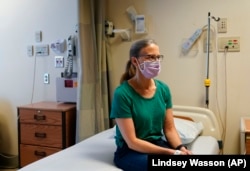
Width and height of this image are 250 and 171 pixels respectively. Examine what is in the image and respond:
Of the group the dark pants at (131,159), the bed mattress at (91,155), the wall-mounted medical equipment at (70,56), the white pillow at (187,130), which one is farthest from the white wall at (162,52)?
the dark pants at (131,159)

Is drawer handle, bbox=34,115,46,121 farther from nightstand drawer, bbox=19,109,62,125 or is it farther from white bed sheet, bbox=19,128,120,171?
white bed sheet, bbox=19,128,120,171

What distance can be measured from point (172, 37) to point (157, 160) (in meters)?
2.07

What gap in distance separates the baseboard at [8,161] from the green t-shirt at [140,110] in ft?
7.09

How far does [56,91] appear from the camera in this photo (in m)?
3.32

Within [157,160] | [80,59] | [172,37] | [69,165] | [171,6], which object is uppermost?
[171,6]

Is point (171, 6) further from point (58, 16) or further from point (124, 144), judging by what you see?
point (124, 144)

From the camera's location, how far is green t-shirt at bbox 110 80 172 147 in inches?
70.5

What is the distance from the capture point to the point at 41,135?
296 cm

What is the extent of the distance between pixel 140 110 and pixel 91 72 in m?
1.25

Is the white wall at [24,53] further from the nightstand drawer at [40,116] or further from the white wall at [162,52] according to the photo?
the nightstand drawer at [40,116]

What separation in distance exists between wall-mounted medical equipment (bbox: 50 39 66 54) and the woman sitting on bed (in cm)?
157

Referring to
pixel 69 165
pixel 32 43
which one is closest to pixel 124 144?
pixel 69 165

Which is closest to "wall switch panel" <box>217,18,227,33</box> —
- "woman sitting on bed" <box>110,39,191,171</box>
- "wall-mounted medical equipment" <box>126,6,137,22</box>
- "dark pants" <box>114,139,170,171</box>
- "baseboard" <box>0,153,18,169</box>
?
"wall-mounted medical equipment" <box>126,6,137,22</box>

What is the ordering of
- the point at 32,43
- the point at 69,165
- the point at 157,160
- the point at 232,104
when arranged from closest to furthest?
the point at 157,160 < the point at 69,165 < the point at 232,104 < the point at 32,43
